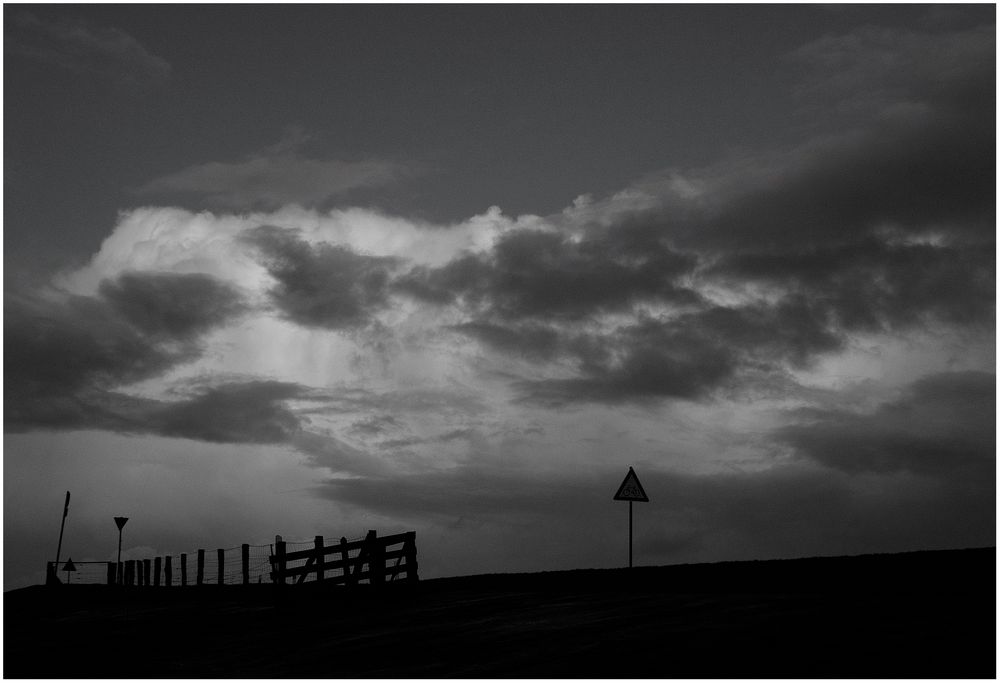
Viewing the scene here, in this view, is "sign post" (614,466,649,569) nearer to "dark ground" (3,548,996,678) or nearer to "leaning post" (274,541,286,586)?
"dark ground" (3,548,996,678)

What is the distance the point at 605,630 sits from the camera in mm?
12922

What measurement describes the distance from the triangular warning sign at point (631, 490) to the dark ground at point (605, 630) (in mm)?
2604

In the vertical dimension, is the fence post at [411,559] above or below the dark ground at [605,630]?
above

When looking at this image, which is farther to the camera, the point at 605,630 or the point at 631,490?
the point at 631,490

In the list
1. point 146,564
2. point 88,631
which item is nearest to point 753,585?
point 88,631

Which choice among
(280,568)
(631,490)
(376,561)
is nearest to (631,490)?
(631,490)

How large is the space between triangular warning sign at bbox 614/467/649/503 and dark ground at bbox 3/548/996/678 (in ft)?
8.54

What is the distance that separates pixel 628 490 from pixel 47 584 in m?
34.6

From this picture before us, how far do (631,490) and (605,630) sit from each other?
10.0 m

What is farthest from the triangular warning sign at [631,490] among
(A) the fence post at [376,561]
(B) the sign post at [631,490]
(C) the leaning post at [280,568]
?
(C) the leaning post at [280,568]

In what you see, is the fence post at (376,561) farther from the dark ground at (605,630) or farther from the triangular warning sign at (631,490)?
the triangular warning sign at (631,490)

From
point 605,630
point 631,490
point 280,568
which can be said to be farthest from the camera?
point 280,568

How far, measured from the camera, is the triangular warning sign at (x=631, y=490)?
2266 centimetres

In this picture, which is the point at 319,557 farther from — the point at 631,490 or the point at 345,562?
the point at 631,490
